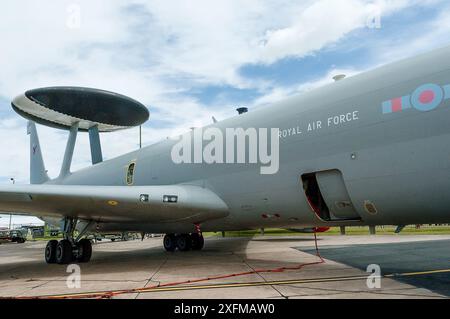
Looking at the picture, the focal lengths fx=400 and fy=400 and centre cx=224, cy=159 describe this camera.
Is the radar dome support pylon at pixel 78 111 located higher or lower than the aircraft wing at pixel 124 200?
higher

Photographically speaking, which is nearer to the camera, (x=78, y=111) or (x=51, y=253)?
(x=51, y=253)

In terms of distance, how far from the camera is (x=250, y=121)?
12.2 meters

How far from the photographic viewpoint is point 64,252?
48.1 ft

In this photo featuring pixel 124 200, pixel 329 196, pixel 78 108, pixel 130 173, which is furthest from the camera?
pixel 78 108

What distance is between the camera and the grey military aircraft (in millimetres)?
7890

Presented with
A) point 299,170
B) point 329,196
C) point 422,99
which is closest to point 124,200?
point 299,170

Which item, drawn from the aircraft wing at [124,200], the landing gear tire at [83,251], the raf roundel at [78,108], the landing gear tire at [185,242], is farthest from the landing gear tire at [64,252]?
the raf roundel at [78,108]

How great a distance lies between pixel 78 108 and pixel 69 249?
1425 cm

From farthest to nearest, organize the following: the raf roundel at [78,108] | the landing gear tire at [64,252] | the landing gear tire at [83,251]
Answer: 1. the raf roundel at [78,108]
2. the landing gear tire at [83,251]
3. the landing gear tire at [64,252]

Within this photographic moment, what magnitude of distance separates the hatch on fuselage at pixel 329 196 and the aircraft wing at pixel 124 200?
3198mm

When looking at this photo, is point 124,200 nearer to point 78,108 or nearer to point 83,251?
point 83,251

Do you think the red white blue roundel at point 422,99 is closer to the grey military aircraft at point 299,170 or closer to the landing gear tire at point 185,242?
the grey military aircraft at point 299,170

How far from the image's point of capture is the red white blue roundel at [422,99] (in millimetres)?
7548
